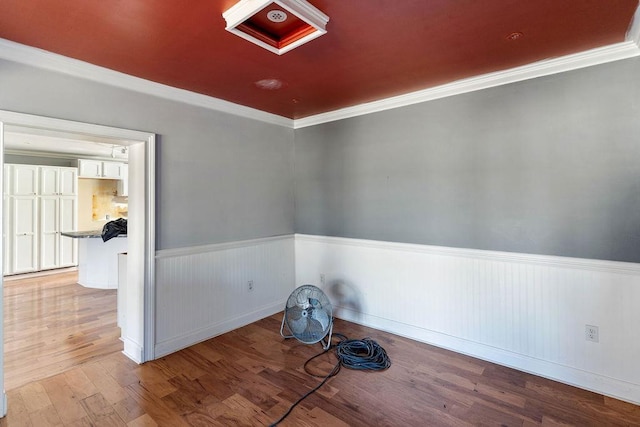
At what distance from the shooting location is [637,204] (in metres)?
2.07

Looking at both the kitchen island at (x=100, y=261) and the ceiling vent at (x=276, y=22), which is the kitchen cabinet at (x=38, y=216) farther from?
the ceiling vent at (x=276, y=22)

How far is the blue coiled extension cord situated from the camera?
2.53m

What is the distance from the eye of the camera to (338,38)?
1929 millimetres

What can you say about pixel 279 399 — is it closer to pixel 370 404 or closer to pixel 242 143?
pixel 370 404

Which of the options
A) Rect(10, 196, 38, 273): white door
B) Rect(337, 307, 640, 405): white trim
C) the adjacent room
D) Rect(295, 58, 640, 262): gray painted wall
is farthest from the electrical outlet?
Rect(10, 196, 38, 273): white door

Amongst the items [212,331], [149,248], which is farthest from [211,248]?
[212,331]

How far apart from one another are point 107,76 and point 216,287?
205 cm

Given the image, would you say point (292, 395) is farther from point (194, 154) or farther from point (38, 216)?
point (38, 216)

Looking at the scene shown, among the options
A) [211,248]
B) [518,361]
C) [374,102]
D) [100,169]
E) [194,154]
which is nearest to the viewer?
[518,361]

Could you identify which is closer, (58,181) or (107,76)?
(107,76)

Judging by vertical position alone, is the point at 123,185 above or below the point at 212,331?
above

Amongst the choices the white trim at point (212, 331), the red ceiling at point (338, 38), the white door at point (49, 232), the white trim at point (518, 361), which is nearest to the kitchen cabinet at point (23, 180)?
the white door at point (49, 232)

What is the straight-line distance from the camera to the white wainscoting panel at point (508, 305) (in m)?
2.13

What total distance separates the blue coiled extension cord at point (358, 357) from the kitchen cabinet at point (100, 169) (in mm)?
6121
